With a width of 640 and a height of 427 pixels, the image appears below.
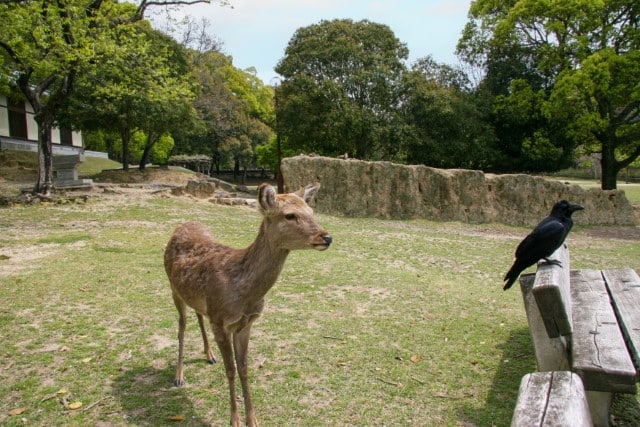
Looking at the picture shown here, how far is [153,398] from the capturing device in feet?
11.6

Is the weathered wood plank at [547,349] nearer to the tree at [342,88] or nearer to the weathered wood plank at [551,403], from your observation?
the weathered wood plank at [551,403]

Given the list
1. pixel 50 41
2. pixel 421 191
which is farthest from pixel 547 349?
pixel 50 41

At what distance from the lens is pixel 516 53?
2317 cm

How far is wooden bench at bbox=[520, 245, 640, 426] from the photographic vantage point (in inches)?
96.0

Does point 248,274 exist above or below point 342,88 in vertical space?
below

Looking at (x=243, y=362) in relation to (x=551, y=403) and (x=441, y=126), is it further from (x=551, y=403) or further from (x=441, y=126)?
(x=441, y=126)

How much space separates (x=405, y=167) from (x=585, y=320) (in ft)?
41.7

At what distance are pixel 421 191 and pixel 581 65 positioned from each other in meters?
8.26

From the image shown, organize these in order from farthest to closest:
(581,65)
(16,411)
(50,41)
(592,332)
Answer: (581,65)
(50,41)
(16,411)
(592,332)

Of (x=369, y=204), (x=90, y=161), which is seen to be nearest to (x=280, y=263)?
(x=369, y=204)

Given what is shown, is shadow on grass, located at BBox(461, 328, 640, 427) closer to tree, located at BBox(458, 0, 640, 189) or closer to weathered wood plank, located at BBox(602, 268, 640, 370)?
weathered wood plank, located at BBox(602, 268, 640, 370)

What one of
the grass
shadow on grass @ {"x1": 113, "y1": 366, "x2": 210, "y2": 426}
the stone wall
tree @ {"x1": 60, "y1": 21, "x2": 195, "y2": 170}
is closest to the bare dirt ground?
the stone wall

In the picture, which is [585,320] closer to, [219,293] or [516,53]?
[219,293]

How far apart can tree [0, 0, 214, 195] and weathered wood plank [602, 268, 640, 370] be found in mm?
12912
